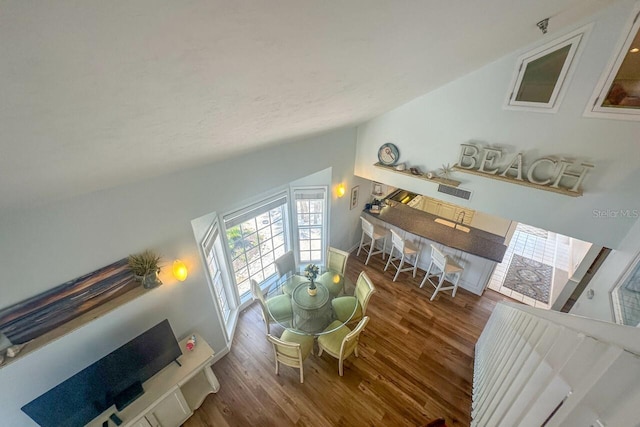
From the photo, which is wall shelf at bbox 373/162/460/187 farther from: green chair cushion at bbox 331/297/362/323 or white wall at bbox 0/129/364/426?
green chair cushion at bbox 331/297/362/323

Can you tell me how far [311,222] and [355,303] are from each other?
187 cm

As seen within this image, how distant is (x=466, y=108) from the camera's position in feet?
11.5

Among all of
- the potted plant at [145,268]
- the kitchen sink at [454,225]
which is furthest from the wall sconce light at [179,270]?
the kitchen sink at [454,225]

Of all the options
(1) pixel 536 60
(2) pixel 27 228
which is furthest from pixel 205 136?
(1) pixel 536 60

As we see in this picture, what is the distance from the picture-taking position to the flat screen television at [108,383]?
6.88 ft

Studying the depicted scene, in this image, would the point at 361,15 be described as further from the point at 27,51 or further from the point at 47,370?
the point at 47,370

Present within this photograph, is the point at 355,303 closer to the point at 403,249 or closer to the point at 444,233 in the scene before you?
the point at 403,249

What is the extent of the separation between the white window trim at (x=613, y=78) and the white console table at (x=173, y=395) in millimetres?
5144

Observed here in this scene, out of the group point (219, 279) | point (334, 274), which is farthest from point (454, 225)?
point (219, 279)

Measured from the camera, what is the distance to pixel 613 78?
2.56 meters

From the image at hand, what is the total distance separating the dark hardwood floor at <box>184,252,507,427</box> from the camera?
9.98ft

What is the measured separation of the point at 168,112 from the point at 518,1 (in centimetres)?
203

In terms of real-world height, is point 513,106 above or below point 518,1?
below

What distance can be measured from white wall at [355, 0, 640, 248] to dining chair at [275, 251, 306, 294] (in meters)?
2.48
